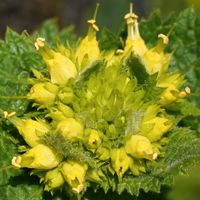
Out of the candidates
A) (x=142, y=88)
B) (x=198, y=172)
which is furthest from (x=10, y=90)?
(x=198, y=172)

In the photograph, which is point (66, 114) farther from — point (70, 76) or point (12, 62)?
point (12, 62)

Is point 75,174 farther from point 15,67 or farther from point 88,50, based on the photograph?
point 15,67

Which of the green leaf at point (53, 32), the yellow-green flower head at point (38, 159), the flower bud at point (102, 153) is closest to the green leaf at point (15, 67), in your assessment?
the yellow-green flower head at point (38, 159)

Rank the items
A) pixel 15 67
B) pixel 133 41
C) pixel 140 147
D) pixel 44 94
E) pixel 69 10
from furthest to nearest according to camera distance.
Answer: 1. pixel 69 10
2. pixel 15 67
3. pixel 133 41
4. pixel 44 94
5. pixel 140 147

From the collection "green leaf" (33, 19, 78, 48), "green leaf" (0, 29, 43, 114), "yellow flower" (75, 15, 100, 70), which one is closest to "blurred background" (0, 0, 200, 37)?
"green leaf" (33, 19, 78, 48)

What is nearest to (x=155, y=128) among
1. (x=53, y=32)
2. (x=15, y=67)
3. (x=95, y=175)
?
(x=95, y=175)

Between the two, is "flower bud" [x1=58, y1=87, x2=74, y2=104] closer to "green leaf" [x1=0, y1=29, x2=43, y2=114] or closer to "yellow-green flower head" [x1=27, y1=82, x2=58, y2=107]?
"yellow-green flower head" [x1=27, y1=82, x2=58, y2=107]
